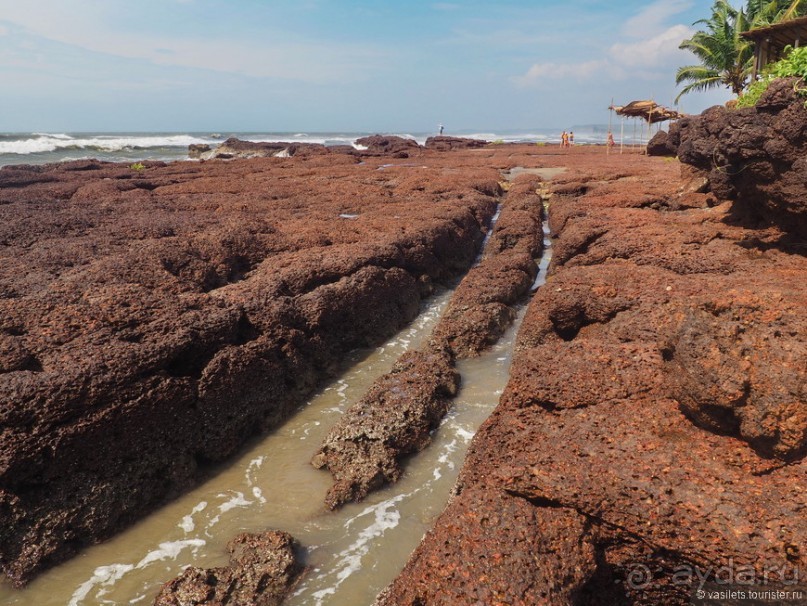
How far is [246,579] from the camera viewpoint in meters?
3.65

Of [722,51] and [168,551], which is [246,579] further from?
[722,51]

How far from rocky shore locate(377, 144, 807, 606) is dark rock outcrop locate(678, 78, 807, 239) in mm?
3462

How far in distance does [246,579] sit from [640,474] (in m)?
2.77

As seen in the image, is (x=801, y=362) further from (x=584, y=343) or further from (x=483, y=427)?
(x=483, y=427)

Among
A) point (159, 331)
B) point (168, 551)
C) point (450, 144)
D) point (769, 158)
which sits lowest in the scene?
point (168, 551)

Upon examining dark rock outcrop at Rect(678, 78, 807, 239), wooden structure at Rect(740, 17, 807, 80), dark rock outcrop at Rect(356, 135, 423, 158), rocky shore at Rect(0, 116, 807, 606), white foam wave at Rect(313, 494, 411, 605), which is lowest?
white foam wave at Rect(313, 494, 411, 605)

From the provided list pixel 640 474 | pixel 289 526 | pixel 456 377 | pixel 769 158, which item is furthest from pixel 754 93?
pixel 289 526

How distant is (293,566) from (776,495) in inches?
122

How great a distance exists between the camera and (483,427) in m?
4.03

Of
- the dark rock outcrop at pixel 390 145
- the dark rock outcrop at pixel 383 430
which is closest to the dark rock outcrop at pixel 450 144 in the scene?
the dark rock outcrop at pixel 390 145

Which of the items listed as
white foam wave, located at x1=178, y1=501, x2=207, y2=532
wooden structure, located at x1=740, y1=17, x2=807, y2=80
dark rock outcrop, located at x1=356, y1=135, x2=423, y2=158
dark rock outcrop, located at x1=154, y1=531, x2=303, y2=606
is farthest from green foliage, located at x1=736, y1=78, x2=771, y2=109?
dark rock outcrop, located at x1=356, y1=135, x2=423, y2=158

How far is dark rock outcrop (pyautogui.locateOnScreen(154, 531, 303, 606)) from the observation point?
3508mm

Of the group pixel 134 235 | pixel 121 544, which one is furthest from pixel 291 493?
pixel 134 235

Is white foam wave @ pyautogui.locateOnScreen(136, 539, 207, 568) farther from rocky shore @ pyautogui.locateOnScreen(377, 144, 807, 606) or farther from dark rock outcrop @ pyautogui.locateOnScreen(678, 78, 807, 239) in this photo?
dark rock outcrop @ pyautogui.locateOnScreen(678, 78, 807, 239)
